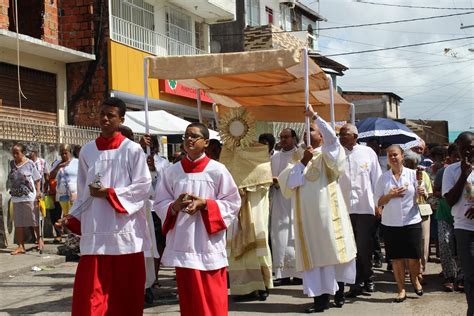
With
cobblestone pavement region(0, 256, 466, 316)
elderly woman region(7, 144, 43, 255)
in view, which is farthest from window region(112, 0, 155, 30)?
cobblestone pavement region(0, 256, 466, 316)

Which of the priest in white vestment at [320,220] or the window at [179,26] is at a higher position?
the window at [179,26]

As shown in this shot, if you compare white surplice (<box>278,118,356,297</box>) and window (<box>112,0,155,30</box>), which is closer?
white surplice (<box>278,118,356,297</box>)

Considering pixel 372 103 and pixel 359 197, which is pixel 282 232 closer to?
pixel 359 197

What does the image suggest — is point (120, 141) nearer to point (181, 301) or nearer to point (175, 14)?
point (181, 301)

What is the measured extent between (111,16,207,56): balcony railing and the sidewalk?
9.16 m

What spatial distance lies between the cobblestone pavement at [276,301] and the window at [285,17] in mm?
29609

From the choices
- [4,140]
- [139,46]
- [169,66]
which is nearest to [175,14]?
[139,46]

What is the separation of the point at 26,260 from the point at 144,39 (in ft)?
40.1

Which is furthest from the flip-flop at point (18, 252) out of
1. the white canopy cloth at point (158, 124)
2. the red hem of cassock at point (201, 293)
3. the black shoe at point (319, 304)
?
A: the red hem of cassock at point (201, 293)

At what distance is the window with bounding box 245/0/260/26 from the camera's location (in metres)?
34.0

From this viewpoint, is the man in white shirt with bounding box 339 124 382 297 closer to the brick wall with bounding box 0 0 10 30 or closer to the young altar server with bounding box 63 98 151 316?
the young altar server with bounding box 63 98 151 316

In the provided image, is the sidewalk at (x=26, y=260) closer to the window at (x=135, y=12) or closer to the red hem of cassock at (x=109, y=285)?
the red hem of cassock at (x=109, y=285)

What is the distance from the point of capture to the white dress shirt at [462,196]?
574 cm

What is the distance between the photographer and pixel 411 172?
807 centimetres
